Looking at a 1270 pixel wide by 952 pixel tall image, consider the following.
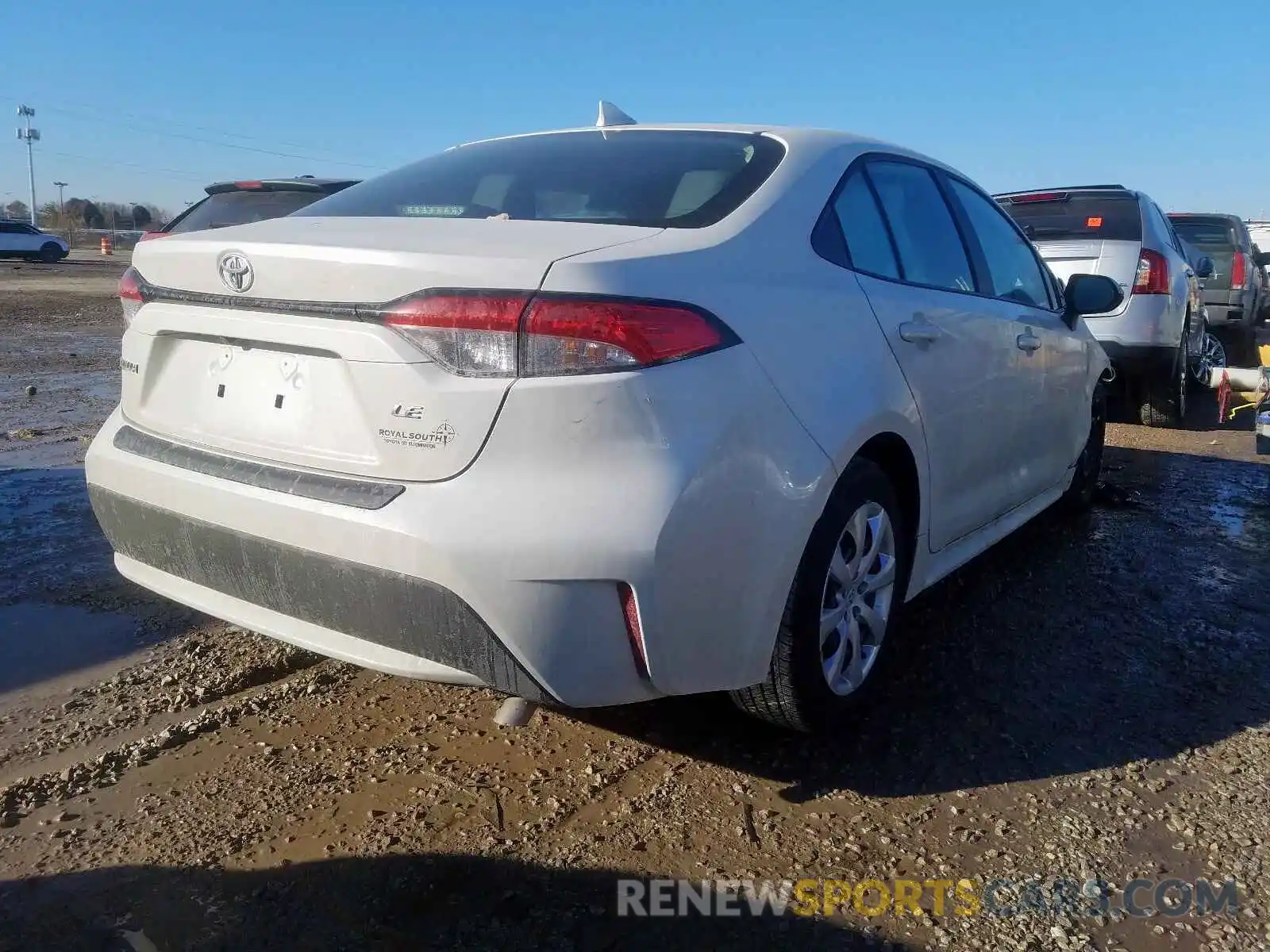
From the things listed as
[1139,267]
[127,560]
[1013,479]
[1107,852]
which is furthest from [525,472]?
[1139,267]

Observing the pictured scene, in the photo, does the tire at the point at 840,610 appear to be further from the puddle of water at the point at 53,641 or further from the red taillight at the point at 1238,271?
the red taillight at the point at 1238,271

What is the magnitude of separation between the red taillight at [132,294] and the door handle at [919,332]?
199cm

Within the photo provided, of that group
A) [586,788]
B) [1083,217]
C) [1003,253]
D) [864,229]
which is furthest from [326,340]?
[1083,217]

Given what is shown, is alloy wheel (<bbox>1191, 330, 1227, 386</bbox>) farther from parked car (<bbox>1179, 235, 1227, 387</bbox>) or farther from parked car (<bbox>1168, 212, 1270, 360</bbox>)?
parked car (<bbox>1168, 212, 1270, 360</bbox>)

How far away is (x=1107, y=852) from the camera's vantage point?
231 centimetres

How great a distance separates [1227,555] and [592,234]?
3612mm

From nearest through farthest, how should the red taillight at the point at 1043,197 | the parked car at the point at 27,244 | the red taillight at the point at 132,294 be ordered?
the red taillight at the point at 132,294 → the red taillight at the point at 1043,197 → the parked car at the point at 27,244

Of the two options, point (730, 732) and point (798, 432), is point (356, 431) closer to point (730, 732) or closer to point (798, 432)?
point (798, 432)

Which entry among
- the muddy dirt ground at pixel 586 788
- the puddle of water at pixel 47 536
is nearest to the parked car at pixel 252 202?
the puddle of water at pixel 47 536

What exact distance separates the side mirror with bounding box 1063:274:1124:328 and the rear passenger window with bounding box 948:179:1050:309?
5.3 inches

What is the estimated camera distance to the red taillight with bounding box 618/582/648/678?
201 centimetres

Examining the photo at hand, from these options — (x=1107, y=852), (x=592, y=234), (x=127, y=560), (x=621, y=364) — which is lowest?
(x=1107, y=852)

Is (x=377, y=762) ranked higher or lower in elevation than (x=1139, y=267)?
lower

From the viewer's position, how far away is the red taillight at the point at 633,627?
2.01 meters
